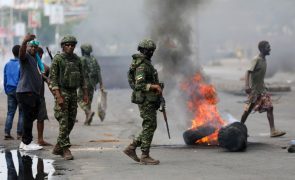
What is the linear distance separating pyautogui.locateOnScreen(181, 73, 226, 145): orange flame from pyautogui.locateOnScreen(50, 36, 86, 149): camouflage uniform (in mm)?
2189

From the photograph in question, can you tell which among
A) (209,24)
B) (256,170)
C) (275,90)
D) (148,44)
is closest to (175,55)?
(148,44)

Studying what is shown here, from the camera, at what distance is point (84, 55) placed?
613 inches

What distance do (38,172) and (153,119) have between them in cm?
161

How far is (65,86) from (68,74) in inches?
6.6

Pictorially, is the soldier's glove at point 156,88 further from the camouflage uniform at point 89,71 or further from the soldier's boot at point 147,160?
the camouflage uniform at point 89,71

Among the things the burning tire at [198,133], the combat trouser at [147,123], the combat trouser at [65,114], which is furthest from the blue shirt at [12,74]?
the combat trouser at [147,123]

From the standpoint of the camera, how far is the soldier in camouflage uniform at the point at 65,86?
10.1 m

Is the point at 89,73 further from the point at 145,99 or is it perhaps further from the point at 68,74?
the point at 145,99

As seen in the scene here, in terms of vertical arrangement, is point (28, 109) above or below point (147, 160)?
above

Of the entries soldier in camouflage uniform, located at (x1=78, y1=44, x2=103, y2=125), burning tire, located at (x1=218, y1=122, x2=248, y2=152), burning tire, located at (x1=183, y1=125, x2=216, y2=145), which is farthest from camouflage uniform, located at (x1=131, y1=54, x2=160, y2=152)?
soldier in camouflage uniform, located at (x1=78, y1=44, x2=103, y2=125)

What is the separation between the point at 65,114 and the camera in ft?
33.1

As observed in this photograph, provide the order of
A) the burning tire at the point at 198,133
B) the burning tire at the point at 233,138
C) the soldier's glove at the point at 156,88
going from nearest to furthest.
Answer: the soldier's glove at the point at 156,88 → the burning tire at the point at 233,138 → the burning tire at the point at 198,133

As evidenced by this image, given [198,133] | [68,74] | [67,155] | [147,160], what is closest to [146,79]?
[147,160]

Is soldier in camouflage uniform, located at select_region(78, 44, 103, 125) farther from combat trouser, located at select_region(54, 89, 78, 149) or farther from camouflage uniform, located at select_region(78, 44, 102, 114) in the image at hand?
combat trouser, located at select_region(54, 89, 78, 149)
